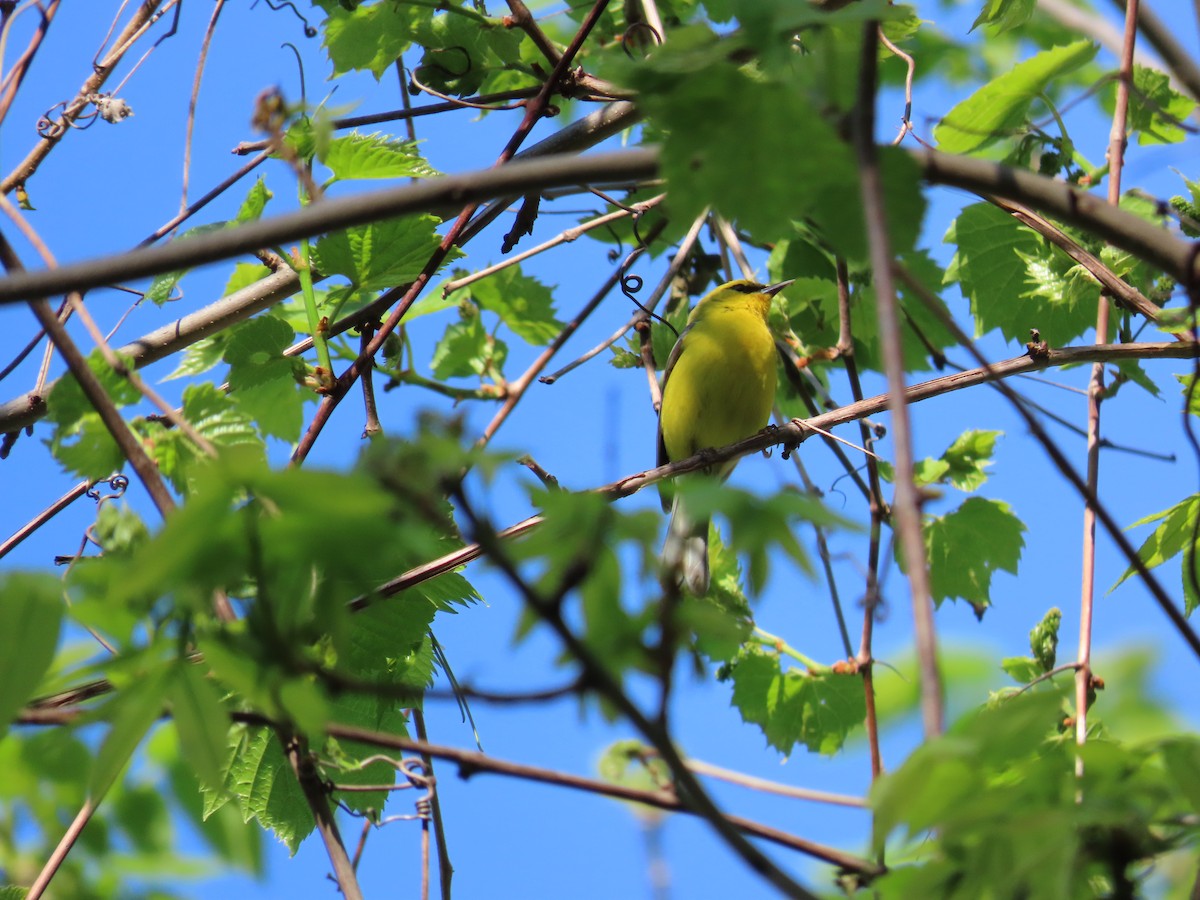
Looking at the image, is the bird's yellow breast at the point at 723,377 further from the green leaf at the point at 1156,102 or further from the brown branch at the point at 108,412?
the brown branch at the point at 108,412

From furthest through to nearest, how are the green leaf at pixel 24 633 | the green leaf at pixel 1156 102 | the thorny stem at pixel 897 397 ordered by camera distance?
the green leaf at pixel 1156 102 → the green leaf at pixel 24 633 → the thorny stem at pixel 897 397

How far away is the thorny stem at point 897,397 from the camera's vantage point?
1061 millimetres

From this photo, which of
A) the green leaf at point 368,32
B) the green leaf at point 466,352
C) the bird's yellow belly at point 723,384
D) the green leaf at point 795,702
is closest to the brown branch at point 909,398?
the green leaf at point 795,702

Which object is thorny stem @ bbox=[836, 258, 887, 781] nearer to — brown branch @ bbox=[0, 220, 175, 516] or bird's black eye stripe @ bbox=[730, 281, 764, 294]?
bird's black eye stripe @ bbox=[730, 281, 764, 294]

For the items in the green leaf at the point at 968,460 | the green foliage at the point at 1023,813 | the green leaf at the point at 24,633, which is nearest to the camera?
the green foliage at the point at 1023,813

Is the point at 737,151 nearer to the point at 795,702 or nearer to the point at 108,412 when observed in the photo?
the point at 108,412

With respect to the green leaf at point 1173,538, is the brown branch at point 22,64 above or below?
above

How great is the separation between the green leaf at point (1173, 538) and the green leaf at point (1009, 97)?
3.90ft

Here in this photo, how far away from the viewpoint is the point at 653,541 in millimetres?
1186

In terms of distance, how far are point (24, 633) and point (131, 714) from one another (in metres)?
0.16

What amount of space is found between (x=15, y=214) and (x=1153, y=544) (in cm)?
293

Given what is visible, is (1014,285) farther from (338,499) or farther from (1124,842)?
(338,499)

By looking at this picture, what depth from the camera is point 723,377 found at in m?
5.79

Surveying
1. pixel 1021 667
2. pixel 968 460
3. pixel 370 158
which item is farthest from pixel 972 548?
pixel 370 158
